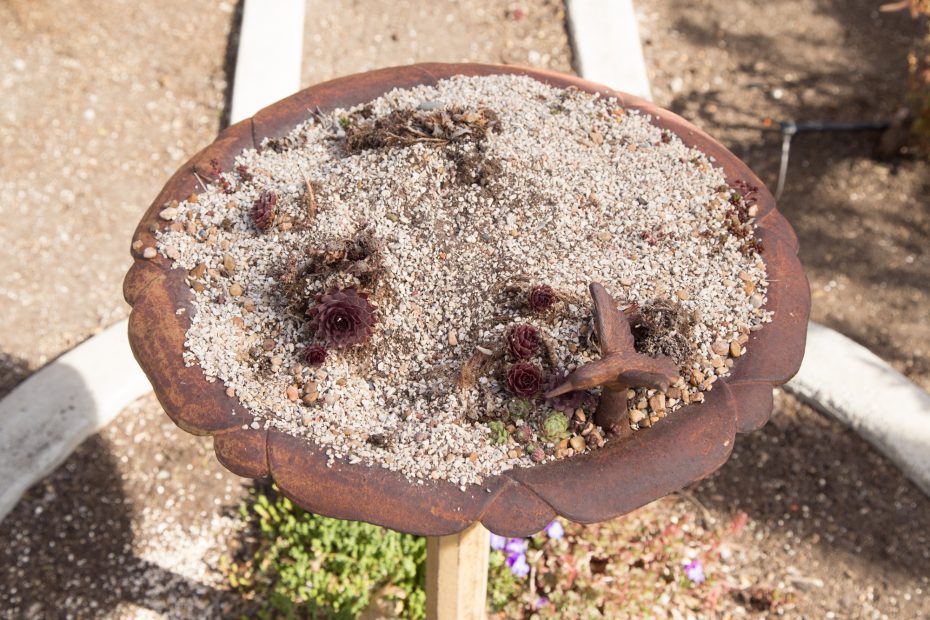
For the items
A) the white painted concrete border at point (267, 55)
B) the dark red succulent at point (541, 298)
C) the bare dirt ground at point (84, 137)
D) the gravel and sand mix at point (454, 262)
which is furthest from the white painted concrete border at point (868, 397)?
the bare dirt ground at point (84, 137)

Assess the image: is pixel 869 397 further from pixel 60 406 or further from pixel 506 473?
pixel 60 406

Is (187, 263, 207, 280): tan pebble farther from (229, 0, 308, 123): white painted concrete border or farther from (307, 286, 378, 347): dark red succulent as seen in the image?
(229, 0, 308, 123): white painted concrete border

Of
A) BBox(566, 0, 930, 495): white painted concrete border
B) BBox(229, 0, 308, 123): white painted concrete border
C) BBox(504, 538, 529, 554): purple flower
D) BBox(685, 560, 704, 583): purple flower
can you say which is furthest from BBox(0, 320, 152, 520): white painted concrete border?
BBox(566, 0, 930, 495): white painted concrete border

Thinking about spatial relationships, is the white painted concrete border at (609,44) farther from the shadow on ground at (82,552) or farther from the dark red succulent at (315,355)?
the dark red succulent at (315,355)

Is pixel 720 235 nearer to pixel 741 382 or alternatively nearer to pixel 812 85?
pixel 741 382

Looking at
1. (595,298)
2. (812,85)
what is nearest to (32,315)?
(595,298)

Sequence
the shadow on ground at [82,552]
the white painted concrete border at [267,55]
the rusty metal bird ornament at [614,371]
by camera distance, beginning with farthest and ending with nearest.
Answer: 1. the white painted concrete border at [267,55]
2. the shadow on ground at [82,552]
3. the rusty metal bird ornament at [614,371]

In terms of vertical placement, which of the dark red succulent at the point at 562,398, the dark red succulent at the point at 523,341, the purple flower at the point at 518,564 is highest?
the dark red succulent at the point at 523,341

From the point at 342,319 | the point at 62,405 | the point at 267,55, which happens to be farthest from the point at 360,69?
the point at 342,319
